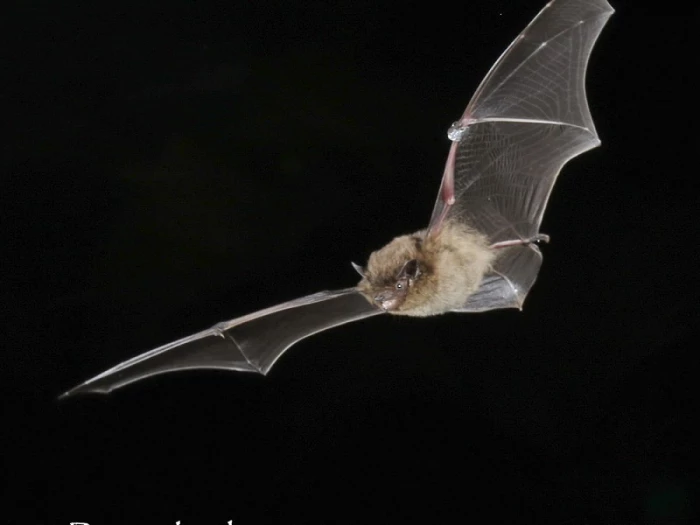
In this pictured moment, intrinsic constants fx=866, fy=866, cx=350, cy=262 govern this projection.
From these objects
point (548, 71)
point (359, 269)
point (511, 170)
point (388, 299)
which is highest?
point (548, 71)

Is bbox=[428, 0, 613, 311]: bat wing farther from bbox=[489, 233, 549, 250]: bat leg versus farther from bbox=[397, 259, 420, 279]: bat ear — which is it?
bbox=[397, 259, 420, 279]: bat ear

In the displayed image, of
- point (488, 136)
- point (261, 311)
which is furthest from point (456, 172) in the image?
point (261, 311)

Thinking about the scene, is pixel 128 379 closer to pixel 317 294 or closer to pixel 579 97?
pixel 317 294

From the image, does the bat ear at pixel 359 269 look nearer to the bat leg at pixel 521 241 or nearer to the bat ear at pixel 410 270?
the bat ear at pixel 410 270

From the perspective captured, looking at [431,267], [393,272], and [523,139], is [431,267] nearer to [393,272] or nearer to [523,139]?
[393,272]

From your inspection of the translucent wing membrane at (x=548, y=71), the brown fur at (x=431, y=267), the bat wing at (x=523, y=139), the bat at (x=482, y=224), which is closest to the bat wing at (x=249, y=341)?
the bat at (x=482, y=224)

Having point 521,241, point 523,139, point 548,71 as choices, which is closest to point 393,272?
point 521,241

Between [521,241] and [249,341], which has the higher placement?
[249,341]
